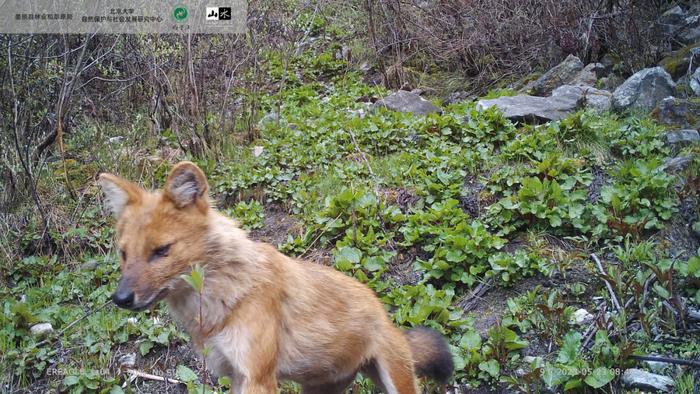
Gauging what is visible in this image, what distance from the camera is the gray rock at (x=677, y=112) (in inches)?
268

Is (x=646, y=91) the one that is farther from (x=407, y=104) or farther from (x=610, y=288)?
(x=610, y=288)

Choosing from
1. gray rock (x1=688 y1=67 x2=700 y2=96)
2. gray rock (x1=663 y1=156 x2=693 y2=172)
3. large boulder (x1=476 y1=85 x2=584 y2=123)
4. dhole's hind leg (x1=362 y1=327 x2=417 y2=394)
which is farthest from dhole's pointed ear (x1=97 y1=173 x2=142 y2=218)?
gray rock (x1=688 y1=67 x2=700 y2=96)

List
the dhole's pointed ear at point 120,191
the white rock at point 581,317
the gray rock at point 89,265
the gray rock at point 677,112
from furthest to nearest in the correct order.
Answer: the gray rock at point 677,112
the gray rock at point 89,265
the white rock at point 581,317
the dhole's pointed ear at point 120,191

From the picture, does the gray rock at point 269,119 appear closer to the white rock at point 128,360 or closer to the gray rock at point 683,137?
the white rock at point 128,360

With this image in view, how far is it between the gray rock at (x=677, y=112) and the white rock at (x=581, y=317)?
3.10 m

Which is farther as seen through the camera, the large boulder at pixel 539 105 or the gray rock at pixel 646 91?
the large boulder at pixel 539 105

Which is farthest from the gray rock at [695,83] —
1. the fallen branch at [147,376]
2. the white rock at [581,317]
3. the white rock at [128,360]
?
the white rock at [128,360]

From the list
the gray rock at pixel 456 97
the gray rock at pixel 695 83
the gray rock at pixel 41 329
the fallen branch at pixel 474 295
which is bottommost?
the gray rock at pixel 41 329

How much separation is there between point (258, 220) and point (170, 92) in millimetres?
2678

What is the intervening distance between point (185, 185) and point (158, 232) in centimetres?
34

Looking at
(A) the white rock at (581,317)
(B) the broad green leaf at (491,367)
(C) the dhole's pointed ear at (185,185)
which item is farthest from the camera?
(A) the white rock at (581,317)

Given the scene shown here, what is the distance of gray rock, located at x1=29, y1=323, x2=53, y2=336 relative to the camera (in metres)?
5.40

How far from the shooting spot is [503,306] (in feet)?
17.1

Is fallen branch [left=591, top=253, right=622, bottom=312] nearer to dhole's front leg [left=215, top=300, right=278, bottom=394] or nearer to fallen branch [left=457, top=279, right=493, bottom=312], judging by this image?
fallen branch [left=457, top=279, right=493, bottom=312]
